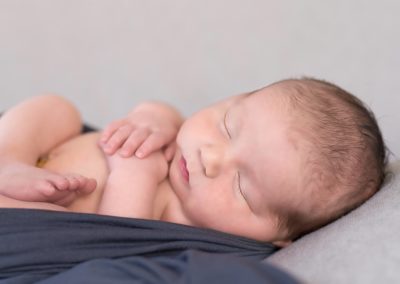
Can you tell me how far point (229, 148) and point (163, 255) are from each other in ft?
0.73

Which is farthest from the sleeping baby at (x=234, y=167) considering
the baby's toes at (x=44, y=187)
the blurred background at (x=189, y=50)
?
the blurred background at (x=189, y=50)

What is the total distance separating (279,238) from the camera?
0.87 metres

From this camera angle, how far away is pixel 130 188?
864 mm

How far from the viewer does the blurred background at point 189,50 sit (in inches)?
49.0

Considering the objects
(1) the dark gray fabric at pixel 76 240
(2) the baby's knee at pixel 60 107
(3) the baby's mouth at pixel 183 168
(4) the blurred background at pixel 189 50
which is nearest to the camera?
(1) the dark gray fabric at pixel 76 240

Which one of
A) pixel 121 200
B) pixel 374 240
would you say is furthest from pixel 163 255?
pixel 374 240

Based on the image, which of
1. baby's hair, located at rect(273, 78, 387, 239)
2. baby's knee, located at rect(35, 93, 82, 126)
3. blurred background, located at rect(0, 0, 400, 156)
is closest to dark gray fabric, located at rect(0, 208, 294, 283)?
baby's hair, located at rect(273, 78, 387, 239)

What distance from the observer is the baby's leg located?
79 centimetres

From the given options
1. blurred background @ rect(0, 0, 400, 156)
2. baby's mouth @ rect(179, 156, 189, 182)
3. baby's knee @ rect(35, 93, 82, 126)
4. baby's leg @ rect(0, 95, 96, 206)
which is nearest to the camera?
baby's leg @ rect(0, 95, 96, 206)

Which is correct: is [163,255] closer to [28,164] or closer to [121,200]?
[121,200]

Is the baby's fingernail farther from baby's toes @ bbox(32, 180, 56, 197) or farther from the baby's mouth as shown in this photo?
baby's toes @ bbox(32, 180, 56, 197)

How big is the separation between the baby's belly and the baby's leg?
0.03m

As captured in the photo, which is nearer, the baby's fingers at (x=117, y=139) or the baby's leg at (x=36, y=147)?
the baby's leg at (x=36, y=147)

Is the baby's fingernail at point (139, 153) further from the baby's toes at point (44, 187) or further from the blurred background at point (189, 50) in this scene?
the blurred background at point (189, 50)
